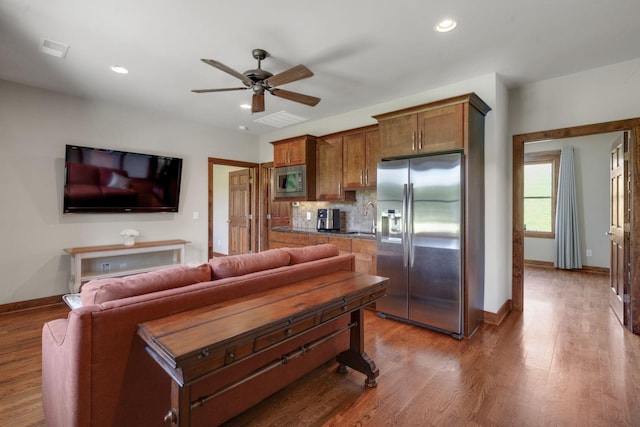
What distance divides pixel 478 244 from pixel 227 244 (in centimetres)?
565

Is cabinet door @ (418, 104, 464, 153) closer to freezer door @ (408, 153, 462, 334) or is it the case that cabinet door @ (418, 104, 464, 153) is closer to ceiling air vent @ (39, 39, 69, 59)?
freezer door @ (408, 153, 462, 334)

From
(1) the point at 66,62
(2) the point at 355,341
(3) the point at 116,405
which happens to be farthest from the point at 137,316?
(1) the point at 66,62

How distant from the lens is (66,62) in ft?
10.1

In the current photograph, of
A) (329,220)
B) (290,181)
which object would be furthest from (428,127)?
(290,181)

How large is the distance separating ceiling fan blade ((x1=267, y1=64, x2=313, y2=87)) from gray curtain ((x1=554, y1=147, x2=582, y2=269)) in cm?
583

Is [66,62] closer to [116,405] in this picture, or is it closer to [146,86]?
[146,86]

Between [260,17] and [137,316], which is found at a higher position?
[260,17]

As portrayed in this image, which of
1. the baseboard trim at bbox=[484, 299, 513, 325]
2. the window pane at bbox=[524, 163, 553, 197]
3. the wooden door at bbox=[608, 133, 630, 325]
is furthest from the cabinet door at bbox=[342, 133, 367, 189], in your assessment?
the window pane at bbox=[524, 163, 553, 197]

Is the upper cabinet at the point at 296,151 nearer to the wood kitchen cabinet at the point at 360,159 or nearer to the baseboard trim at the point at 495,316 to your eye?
the wood kitchen cabinet at the point at 360,159

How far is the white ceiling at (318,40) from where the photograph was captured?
2.24 meters

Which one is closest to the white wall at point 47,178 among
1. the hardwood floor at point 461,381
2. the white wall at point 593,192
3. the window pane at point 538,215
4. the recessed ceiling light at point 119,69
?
the hardwood floor at point 461,381

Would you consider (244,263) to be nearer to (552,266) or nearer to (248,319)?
(248,319)

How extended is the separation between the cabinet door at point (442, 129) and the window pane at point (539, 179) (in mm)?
4615

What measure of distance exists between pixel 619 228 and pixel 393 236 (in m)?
2.57
